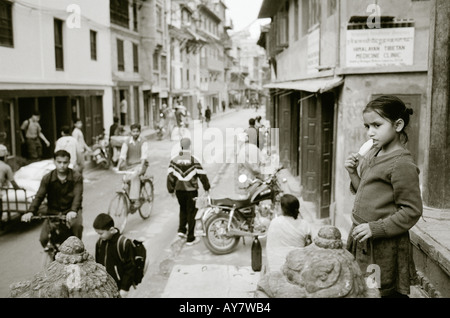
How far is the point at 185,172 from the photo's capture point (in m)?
7.23

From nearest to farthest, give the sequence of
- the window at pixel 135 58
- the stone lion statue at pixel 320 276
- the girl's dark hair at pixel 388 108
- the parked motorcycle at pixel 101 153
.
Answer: the stone lion statue at pixel 320 276, the girl's dark hair at pixel 388 108, the parked motorcycle at pixel 101 153, the window at pixel 135 58

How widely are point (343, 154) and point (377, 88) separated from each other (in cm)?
99

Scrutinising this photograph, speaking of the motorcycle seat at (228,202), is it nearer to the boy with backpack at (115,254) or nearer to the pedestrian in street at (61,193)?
the pedestrian in street at (61,193)

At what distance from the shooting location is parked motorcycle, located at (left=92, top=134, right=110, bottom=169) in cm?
1408

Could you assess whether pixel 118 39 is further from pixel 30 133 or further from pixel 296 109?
pixel 296 109

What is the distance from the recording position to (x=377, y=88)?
21.3ft

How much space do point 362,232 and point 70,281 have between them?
127 cm

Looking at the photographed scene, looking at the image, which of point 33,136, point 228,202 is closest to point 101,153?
point 33,136

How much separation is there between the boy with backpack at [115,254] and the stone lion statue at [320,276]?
10.5ft

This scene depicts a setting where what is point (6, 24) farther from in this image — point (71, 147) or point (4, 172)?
point (4, 172)

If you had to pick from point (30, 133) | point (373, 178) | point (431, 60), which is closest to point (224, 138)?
point (30, 133)

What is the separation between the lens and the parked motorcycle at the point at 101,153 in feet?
46.2

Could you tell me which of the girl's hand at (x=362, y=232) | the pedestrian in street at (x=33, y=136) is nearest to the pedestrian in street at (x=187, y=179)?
the girl's hand at (x=362, y=232)

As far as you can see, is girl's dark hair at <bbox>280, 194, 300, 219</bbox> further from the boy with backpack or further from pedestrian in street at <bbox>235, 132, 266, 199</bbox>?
pedestrian in street at <bbox>235, 132, 266, 199</bbox>
